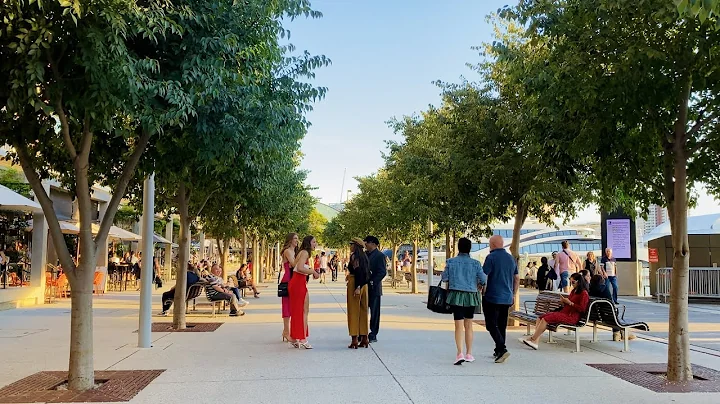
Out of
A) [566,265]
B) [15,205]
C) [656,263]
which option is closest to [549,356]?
[566,265]

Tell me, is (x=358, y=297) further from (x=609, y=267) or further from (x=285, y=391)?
(x=609, y=267)

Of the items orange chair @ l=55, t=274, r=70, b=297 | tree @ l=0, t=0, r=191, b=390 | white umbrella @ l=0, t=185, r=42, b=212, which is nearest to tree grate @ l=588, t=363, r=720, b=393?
tree @ l=0, t=0, r=191, b=390

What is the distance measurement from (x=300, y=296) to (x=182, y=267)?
3982 millimetres

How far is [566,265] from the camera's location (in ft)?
59.2

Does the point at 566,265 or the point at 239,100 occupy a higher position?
the point at 239,100

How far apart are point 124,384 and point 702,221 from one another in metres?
22.6

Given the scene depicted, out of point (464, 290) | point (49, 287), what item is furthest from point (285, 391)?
point (49, 287)

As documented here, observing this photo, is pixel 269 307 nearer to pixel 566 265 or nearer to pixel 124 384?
pixel 566 265

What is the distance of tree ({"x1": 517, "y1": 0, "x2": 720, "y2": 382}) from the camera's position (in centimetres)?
787

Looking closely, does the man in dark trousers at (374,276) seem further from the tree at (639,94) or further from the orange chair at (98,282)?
the orange chair at (98,282)

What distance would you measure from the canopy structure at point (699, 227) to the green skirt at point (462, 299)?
16.8 m

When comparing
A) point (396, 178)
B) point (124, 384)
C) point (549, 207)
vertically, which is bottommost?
point (124, 384)

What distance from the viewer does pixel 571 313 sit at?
1085 centimetres

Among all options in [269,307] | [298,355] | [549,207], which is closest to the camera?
[298,355]
